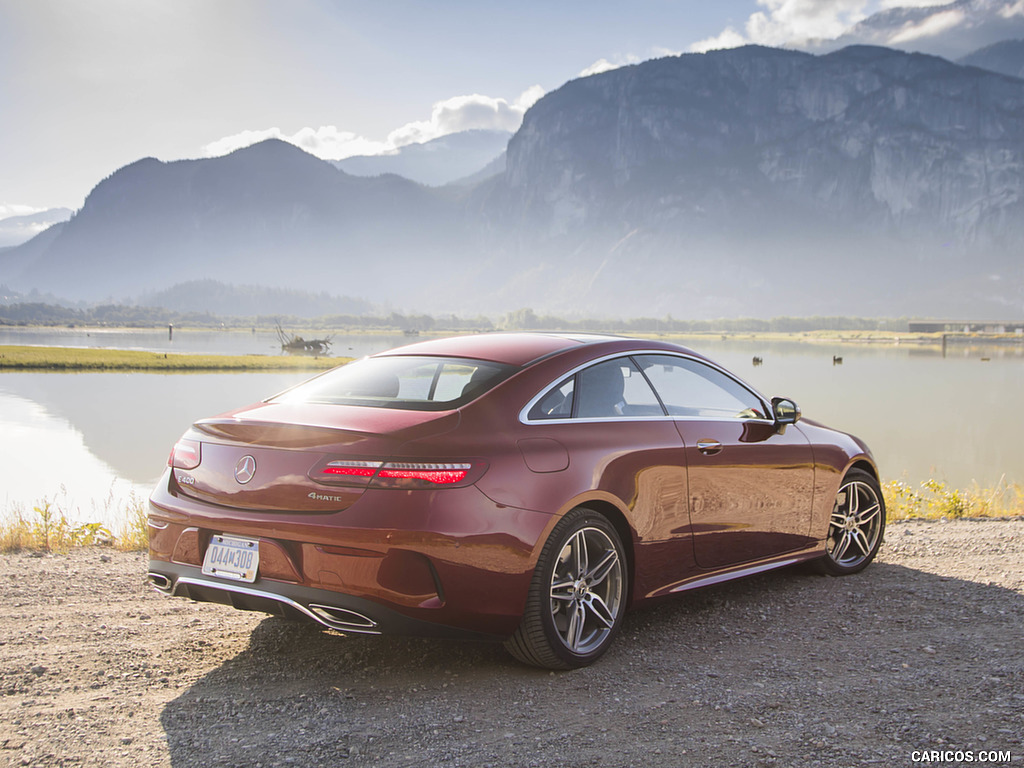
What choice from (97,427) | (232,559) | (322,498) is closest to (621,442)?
(322,498)

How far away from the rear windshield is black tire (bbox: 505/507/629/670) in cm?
74

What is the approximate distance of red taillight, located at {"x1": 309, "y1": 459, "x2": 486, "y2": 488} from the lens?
11.2 ft

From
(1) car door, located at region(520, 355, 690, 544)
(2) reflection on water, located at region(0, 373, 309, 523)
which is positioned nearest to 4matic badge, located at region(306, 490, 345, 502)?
(1) car door, located at region(520, 355, 690, 544)

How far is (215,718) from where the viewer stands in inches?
136

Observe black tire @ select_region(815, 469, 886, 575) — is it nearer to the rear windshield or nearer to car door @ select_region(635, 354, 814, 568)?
car door @ select_region(635, 354, 814, 568)

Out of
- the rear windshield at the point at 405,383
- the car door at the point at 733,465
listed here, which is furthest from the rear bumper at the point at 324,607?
the car door at the point at 733,465

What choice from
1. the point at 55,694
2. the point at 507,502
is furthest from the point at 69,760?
the point at 507,502

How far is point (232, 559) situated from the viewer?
12.0 ft

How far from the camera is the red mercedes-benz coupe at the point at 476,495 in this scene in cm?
346

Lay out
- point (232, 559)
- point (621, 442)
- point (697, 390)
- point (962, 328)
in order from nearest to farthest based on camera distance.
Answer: point (232, 559), point (621, 442), point (697, 390), point (962, 328)

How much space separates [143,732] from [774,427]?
3.70 meters

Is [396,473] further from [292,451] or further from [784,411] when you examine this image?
[784,411]

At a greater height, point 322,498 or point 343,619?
point 322,498

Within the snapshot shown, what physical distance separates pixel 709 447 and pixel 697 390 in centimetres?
41
